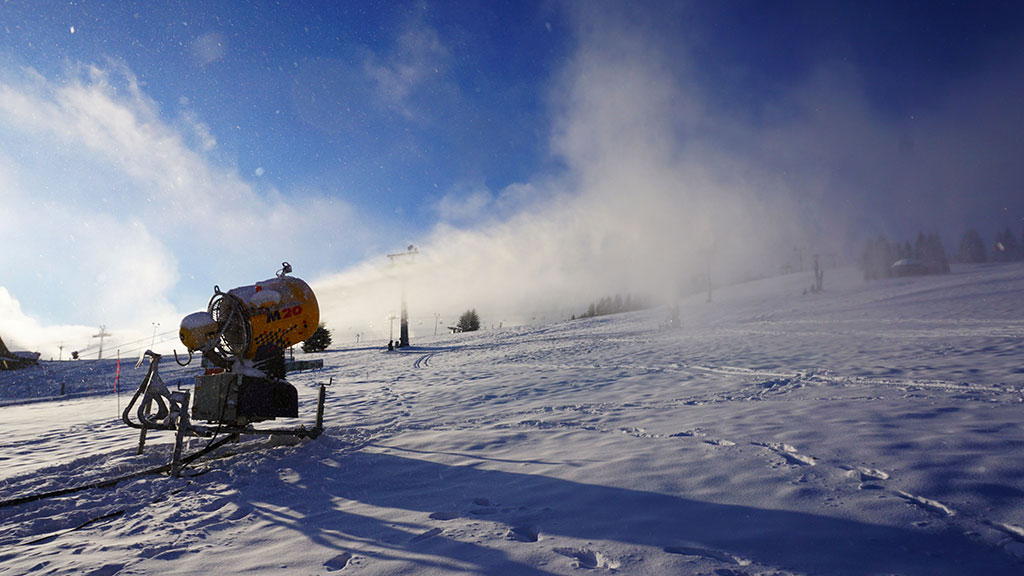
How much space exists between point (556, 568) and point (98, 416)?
43.3ft

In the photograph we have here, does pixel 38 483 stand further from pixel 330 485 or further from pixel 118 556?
pixel 330 485

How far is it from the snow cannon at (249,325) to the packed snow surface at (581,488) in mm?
1429

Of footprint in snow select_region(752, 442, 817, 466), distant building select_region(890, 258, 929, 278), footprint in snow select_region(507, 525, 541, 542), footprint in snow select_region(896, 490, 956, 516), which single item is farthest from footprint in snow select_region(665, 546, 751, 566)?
distant building select_region(890, 258, 929, 278)

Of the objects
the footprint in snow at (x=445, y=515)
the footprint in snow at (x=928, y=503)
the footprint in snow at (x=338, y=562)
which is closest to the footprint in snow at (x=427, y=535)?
the footprint in snow at (x=445, y=515)

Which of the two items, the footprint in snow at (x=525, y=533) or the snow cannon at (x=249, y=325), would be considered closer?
the footprint in snow at (x=525, y=533)

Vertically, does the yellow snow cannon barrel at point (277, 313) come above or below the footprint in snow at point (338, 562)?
above

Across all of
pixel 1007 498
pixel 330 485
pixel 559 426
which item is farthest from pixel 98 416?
pixel 1007 498

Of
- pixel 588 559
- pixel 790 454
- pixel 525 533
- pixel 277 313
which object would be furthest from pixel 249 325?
pixel 790 454

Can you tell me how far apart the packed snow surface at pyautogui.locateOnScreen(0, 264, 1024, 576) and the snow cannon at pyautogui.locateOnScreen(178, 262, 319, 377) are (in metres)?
1.43

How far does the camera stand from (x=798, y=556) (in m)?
2.65

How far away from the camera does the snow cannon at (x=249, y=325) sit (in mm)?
6383

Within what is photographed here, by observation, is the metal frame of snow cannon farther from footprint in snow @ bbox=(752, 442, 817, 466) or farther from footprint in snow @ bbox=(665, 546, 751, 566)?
footprint in snow @ bbox=(752, 442, 817, 466)

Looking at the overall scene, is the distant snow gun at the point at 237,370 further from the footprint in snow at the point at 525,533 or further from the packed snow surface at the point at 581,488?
the footprint in snow at the point at 525,533

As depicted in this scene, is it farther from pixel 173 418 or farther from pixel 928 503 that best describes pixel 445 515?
pixel 173 418
